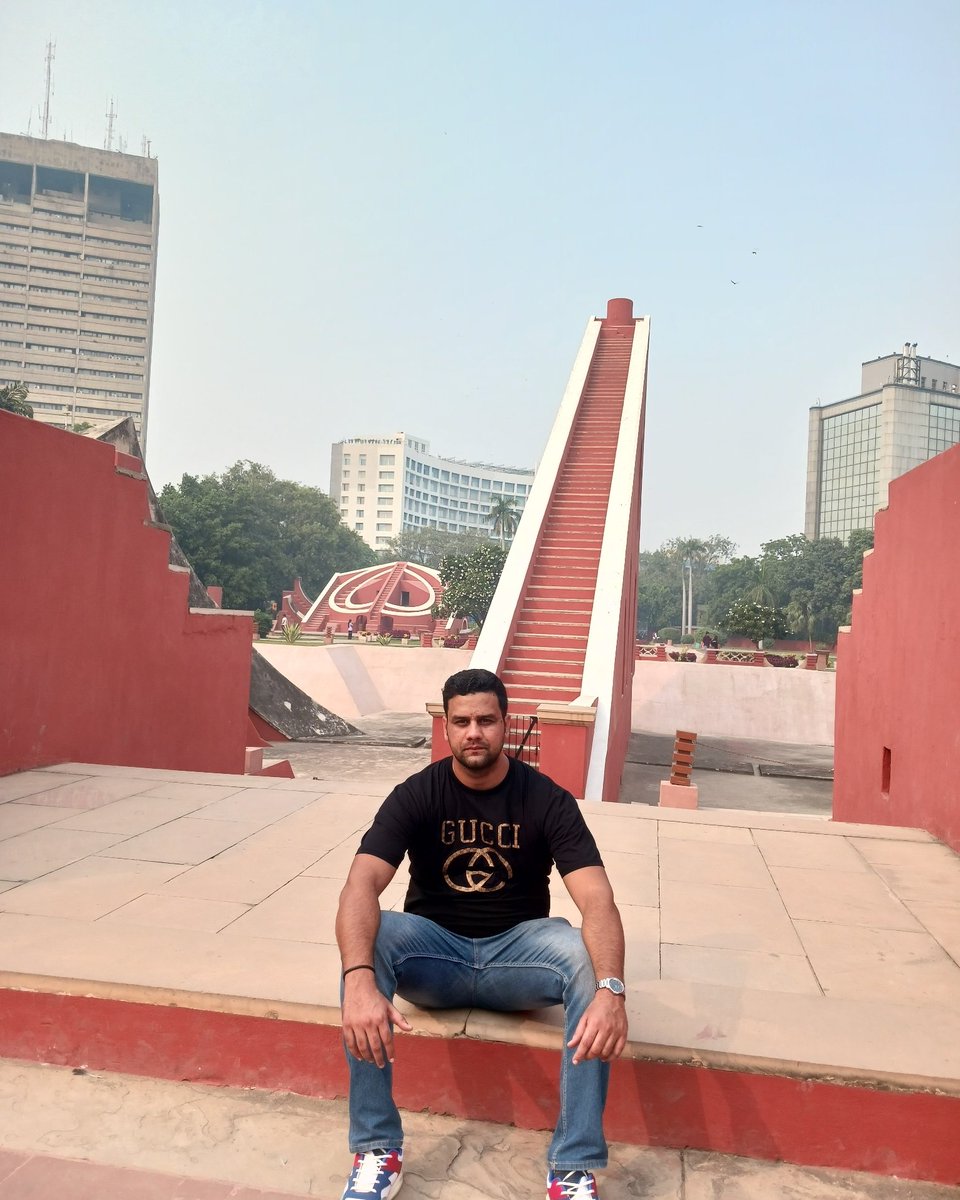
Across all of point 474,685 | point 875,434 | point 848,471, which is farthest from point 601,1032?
point 848,471

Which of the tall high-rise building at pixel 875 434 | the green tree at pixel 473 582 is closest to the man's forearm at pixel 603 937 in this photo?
the green tree at pixel 473 582

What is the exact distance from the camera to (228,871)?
361 cm

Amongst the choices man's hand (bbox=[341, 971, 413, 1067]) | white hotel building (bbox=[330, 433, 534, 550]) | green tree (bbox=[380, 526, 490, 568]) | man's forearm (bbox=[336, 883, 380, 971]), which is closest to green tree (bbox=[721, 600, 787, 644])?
man's forearm (bbox=[336, 883, 380, 971])

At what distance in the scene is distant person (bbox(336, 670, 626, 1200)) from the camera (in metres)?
1.89

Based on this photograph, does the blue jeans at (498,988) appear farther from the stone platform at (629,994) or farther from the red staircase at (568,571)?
the red staircase at (568,571)

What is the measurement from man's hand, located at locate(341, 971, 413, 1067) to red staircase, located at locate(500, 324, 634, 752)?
20.7ft

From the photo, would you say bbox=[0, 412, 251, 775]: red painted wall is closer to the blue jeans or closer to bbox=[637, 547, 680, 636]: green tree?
the blue jeans

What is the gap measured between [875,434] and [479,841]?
93.9m

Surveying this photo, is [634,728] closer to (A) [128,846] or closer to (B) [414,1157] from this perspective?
(A) [128,846]

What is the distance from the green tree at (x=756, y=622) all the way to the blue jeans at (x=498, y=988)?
28323mm

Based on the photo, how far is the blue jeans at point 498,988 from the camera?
5.93 ft

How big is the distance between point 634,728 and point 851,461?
259ft

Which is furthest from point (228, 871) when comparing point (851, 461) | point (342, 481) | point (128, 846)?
point (342, 481)

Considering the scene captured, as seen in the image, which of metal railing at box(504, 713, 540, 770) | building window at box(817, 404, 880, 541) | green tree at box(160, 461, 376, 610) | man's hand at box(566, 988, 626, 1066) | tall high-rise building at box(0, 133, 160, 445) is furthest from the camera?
building window at box(817, 404, 880, 541)
